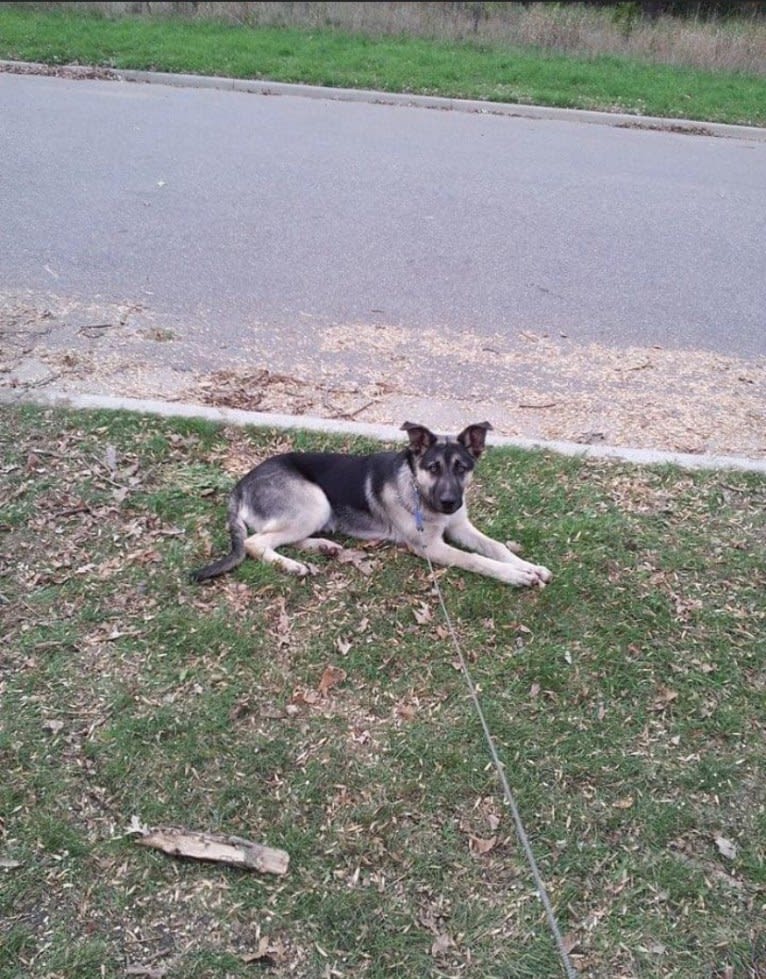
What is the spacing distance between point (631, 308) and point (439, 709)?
185 inches

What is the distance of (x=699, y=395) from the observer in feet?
19.9

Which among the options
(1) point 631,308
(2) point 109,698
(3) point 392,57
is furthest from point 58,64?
(2) point 109,698

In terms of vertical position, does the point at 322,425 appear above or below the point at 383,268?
below

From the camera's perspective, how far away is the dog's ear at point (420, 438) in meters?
4.32

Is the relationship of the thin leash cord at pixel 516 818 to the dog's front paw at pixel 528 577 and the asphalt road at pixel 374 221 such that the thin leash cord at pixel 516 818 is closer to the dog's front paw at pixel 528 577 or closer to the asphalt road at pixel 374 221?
the dog's front paw at pixel 528 577

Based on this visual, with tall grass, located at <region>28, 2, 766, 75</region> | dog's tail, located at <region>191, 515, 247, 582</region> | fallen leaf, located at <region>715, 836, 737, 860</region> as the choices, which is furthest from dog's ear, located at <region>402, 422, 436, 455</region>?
tall grass, located at <region>28, 2, 766, 75</region>

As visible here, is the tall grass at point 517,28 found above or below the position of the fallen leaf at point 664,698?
above

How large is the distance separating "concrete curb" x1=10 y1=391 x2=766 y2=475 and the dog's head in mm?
873

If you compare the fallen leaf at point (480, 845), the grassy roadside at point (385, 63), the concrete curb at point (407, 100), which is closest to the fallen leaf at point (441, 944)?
the fallen leaf at point (480, 845)

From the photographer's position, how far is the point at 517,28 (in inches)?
645

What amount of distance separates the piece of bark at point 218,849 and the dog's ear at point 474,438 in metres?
2.21

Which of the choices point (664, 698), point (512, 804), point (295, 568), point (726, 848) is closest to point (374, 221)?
point (295, 568)

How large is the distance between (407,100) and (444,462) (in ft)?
33.0

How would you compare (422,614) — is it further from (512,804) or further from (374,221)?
(374,221)
